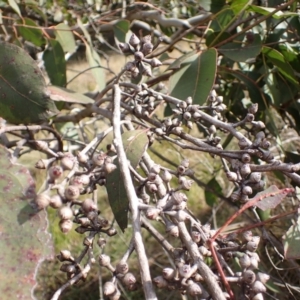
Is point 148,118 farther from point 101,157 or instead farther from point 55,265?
point 55,265

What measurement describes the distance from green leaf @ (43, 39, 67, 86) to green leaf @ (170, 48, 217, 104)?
334 mm

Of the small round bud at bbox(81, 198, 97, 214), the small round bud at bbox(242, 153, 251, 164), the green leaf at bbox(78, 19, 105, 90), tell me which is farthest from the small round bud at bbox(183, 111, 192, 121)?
the green leaf at bbox(78, 19, 105, 90)

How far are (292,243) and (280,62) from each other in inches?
21.4

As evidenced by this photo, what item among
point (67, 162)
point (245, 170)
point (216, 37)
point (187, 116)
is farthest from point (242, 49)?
point (67, 162)

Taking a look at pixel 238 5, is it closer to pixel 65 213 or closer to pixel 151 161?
pixel 151 161

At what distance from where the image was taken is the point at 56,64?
1.09 metres

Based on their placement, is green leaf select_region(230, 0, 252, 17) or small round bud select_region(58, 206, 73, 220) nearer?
small round bud select_region(58, 206, 73, 220)

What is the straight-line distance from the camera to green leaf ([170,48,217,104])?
0.80 m

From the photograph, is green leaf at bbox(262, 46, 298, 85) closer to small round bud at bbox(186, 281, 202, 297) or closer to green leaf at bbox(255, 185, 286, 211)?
green leaf at bbox(255, 185, 286, 211)

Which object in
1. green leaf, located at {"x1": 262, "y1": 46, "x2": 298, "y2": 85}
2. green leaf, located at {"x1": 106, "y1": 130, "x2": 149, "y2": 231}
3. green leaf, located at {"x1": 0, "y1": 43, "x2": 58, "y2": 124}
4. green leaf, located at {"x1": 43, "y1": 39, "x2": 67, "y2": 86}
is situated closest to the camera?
green leaf, located at {"x1": 106, "y1": 130, "x2": 149, "y2": 231}

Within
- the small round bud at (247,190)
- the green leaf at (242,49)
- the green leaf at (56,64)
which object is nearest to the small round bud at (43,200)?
the small round bud at (247,190)

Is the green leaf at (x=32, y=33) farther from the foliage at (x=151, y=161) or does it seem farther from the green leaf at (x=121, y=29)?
the green leaf at (x=121, y=29)

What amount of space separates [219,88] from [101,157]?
896 millimetres

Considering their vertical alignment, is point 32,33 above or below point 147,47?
below
